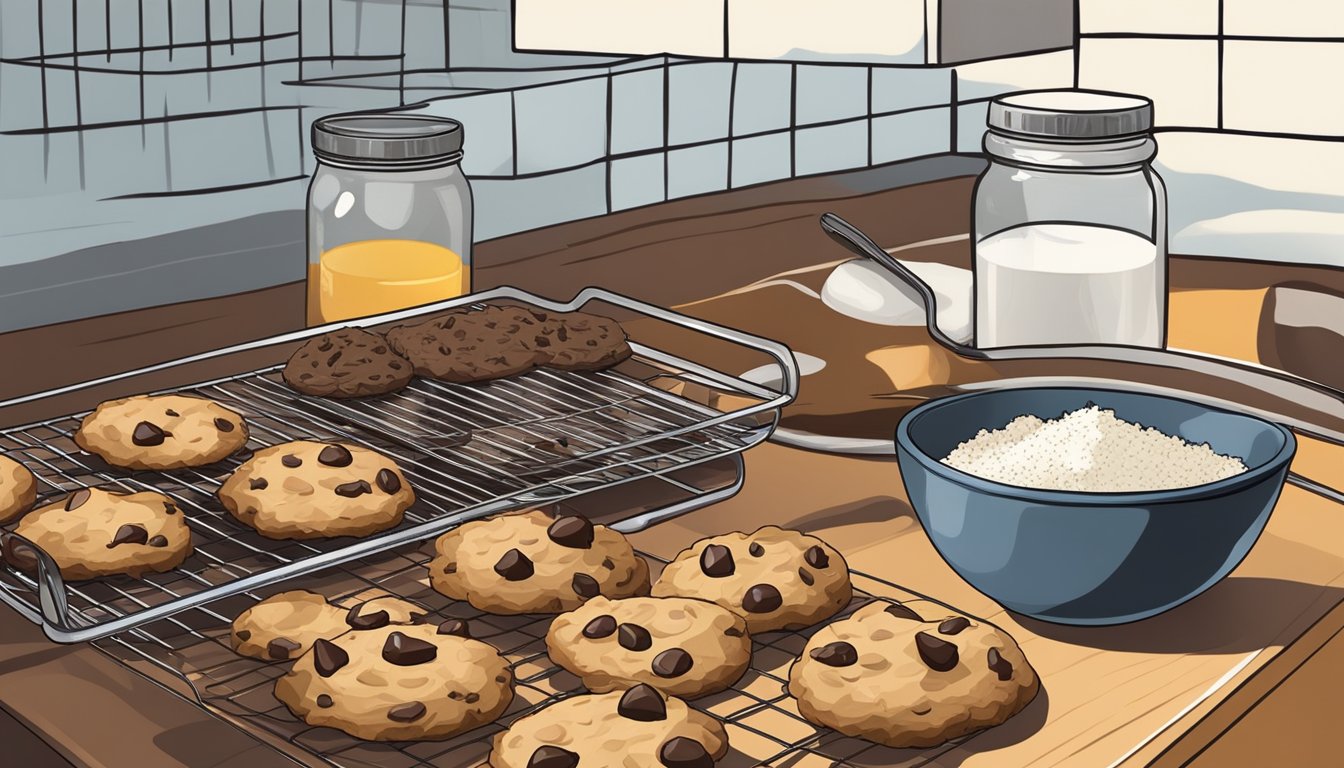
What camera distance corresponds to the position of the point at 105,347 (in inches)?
48.6

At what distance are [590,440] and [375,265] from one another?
33cm

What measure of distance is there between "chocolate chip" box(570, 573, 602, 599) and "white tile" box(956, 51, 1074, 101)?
4.71 ft

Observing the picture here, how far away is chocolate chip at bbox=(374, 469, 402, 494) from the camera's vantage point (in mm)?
921

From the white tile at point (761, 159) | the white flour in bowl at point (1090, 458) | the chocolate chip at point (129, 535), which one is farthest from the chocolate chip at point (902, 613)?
the white tile at point (761, 159)

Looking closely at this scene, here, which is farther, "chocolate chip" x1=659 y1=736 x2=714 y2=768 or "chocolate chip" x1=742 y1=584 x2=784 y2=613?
"chocolate chip" x1=742 y1=584 x2=784 y2=613

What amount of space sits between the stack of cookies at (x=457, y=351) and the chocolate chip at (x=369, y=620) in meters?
0.29

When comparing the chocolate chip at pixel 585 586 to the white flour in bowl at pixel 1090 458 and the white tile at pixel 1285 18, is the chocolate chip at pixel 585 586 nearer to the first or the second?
the white flour in bowl at pixel 1090 458

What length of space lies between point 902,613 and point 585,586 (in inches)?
7.2

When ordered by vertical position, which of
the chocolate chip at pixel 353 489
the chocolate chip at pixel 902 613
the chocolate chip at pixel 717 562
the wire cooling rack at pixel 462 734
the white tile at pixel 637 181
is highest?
the white tile at pixel 637 181

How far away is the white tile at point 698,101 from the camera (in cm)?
179

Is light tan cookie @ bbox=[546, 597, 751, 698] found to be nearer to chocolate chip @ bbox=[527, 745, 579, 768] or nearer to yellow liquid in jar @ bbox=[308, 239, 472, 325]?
chocolate chip @ bbox=[527, 745, 579, 768]

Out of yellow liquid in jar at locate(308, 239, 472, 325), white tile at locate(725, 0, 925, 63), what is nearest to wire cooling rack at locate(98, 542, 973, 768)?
yellow liquid in jar at locate(308, 239, 472, 325)

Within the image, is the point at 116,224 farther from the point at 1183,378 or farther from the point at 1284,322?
the point at 1284,322

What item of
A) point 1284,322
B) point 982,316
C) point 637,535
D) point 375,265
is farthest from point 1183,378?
point 375,265
